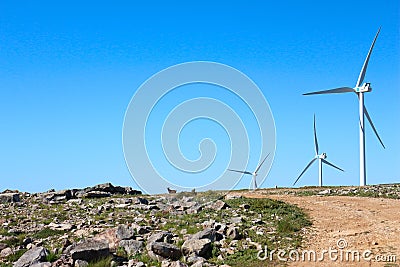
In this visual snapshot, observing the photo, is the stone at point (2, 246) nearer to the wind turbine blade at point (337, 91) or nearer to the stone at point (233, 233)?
the stone at point (233, 233)

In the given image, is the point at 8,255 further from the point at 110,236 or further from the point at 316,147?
the point at 316,147

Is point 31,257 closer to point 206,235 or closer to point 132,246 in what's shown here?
point 132,246

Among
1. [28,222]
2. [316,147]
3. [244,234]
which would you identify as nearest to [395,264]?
[244,234]

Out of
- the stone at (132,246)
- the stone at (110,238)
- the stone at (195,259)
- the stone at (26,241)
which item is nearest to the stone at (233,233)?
the stone at (195,259)

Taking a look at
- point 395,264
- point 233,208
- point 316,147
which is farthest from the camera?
point 316,147

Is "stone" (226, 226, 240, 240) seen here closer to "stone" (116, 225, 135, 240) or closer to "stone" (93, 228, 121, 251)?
"stone" (116, 225, 135, 240)

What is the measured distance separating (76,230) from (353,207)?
16178 mm

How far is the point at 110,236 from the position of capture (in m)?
20.3

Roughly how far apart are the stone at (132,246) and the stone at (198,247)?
1767 millimetres

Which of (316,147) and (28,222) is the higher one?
(316,147)

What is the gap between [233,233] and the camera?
20.3 metres

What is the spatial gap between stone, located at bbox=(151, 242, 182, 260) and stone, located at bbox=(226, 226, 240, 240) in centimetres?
288

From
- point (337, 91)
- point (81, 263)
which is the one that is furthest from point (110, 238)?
point (337, 91)

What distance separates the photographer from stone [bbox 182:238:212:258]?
59.6 ft
